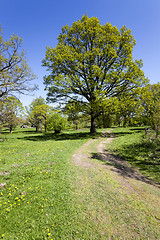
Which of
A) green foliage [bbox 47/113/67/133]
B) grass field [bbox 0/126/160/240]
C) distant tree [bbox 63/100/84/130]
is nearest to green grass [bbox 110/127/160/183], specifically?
grass field [bbox 0/126/160/240]

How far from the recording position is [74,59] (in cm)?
1930

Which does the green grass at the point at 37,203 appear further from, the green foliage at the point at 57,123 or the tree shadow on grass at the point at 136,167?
the green foliage at the point at 57,123

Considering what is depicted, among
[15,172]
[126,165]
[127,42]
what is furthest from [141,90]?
[15,172]

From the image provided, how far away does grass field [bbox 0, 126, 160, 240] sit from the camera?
13.0ft

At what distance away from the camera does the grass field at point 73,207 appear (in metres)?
3.97

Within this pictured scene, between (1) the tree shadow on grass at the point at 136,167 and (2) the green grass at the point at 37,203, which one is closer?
(2) the green grass at the point at 37,203

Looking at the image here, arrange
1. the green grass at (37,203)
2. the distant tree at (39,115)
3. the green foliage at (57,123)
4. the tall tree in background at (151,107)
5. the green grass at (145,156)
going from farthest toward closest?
the distant tree at (39,115) < the green foliage at (57,123) < the tall tree in background at (151,107) < the green grass at (145,156) < the green grass at (37,203)

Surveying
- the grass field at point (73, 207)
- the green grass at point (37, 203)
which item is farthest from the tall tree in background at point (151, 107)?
the green grass at point (37, 203)

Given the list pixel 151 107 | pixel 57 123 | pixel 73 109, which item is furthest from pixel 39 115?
pixel 151 107

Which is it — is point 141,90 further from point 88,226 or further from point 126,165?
point 88,226

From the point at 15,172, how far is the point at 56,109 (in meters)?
15.0

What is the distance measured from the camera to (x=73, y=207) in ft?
16.0

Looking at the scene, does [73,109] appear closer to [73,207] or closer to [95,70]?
[95,70]

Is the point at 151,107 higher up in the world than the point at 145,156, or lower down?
higher up
